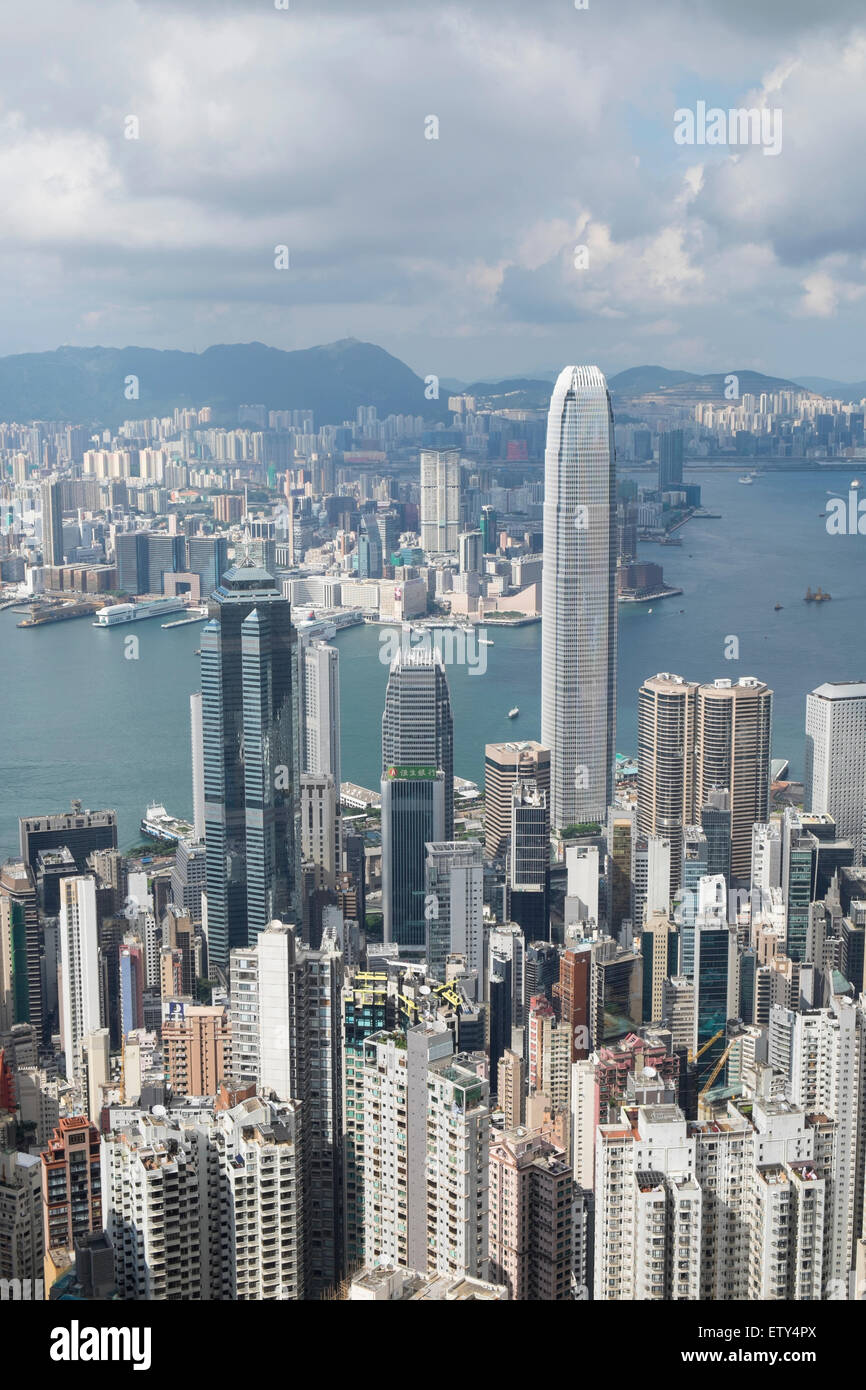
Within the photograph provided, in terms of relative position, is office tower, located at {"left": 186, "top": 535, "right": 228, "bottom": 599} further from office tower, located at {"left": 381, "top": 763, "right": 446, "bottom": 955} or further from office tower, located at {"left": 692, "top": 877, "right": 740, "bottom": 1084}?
office tower, located at {"left": 692, "top": 877, "right": 740, "bottom": 1084}

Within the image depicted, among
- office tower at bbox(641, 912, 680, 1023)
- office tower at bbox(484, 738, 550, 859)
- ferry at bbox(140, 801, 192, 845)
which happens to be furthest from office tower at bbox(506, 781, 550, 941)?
ferry at bbox(140, 801, 192, 845)

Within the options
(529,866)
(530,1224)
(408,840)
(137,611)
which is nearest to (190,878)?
(408,840)

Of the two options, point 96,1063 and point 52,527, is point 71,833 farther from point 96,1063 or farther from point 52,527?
point 52,527

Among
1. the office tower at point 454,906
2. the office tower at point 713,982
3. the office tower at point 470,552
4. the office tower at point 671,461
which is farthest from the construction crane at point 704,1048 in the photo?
the office tower at point 470,552

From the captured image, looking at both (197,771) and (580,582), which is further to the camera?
(580,582)

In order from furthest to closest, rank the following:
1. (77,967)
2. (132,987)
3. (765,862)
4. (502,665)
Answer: (502,665) < (765,862) < (77,967) < (132,987)
